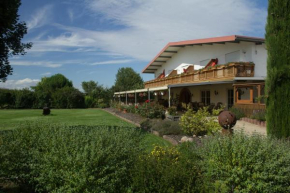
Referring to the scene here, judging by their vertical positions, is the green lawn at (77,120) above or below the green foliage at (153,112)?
below

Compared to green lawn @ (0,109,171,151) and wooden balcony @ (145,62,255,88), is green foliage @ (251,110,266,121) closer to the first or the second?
wooden balcony @ (145,62,255,88)

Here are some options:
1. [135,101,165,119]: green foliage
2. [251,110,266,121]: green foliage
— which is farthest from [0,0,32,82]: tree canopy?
[251,110,266,121]: green foliage

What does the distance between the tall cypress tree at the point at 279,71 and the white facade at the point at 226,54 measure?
9874mm

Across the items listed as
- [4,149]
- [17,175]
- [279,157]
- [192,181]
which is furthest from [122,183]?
[279,157]

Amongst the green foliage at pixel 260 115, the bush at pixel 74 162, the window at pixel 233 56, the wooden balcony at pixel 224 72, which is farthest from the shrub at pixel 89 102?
the bush at pixel 74 162

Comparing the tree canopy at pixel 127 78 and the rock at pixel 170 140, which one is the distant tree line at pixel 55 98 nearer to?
the tree canopy at pixel 127 78

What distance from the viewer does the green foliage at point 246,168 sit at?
3.43m

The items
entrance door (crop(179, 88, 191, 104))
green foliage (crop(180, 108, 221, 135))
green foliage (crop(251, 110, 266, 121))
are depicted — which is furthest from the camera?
entrance door (crop(179, 88, 191, 104))

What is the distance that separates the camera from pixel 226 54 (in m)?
18.6

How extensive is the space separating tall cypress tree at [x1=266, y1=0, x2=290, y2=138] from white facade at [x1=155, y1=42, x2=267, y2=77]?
389 inches

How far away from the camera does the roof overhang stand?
52.6 ft

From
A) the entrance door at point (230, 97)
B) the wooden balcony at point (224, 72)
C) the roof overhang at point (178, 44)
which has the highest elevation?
the roof overhang at point (178, 44)

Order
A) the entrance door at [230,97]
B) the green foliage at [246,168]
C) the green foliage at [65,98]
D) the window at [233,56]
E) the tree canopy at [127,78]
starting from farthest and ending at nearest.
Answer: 1. the tree canopy at [127,78]
2. the green foliage at [65,98]
3. the entrance door at [230,97]
4. the window at [233,56]
5. the green foliage at [246,168]

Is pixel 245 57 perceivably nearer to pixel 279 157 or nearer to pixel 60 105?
pixel 279 157
